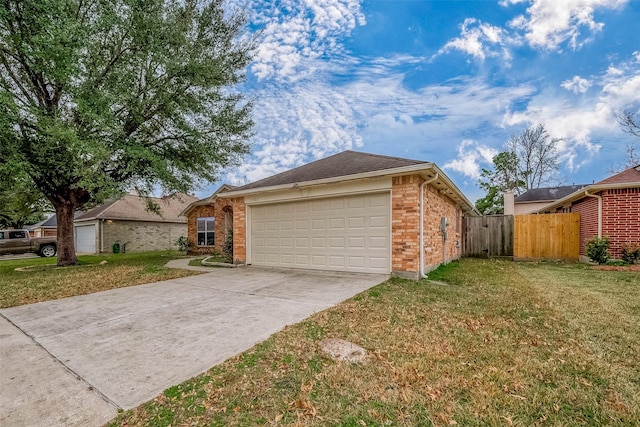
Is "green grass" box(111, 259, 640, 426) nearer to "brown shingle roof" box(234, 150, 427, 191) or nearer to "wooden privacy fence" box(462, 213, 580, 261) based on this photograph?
"brown shingle roof" box(234, 150, 427, 191)

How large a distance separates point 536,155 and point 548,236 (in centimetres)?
1817

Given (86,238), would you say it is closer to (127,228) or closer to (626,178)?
(127,228)

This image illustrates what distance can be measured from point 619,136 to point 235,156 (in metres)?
20.8

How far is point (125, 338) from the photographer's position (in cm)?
361

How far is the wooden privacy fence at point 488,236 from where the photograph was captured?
12805 millimetres

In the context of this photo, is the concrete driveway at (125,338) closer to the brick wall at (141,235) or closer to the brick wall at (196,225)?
the brick wall at (196,225)

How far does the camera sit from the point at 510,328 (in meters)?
3.75

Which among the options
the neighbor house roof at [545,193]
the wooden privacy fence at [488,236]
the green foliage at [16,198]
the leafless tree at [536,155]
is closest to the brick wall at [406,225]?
the wooden privacy fence at [488,236]

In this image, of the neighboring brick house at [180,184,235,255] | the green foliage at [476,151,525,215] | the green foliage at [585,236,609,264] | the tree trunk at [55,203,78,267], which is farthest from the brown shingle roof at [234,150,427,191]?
the green foliage at [476,151,525,215]

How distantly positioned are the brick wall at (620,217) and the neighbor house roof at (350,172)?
4.14 meters

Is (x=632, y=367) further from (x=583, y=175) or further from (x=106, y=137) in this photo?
(x=583, y=175)

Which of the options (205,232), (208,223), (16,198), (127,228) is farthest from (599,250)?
(16,198)

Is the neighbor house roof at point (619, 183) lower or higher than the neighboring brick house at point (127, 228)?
higher

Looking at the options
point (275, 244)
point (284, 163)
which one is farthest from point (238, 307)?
point (284, 163)
